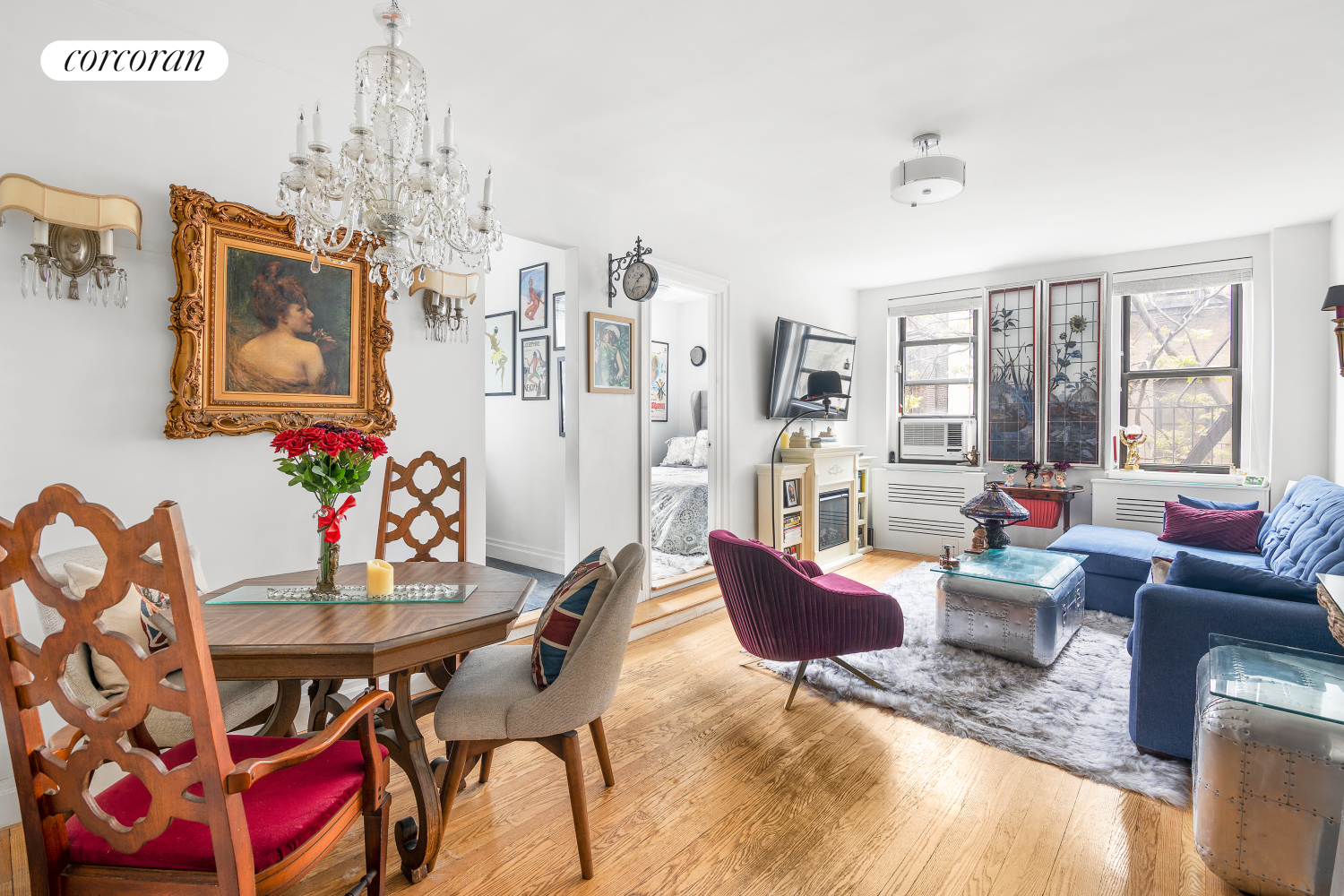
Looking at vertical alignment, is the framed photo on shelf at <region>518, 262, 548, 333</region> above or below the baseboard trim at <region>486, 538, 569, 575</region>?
above

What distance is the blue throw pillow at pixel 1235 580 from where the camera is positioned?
2168 millimetres

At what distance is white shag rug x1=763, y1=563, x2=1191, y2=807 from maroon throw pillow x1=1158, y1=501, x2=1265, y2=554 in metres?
0.90

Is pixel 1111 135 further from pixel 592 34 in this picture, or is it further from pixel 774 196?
pixel 592 34

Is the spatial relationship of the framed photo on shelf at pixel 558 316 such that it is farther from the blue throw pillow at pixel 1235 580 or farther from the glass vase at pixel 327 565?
the blue throw pillow at pixel 1235 580

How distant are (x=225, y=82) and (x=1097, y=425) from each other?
6.09 m

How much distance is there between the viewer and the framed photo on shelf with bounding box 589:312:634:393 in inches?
149

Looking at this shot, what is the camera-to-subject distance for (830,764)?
2.40 m

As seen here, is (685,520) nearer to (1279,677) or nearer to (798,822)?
(798,822)


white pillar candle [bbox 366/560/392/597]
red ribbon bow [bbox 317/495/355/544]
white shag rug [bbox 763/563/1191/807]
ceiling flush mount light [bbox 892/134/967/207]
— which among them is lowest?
white shag rug [bbox 763/563/1191/807]

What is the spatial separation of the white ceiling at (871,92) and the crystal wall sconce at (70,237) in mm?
732

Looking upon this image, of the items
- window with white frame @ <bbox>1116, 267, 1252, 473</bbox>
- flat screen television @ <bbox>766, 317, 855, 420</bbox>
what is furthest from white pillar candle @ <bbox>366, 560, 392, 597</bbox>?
window with white frame @ <bbox>1116, 267, 1252, 473</bbox>

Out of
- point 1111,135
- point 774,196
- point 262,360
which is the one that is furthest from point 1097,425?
point 262,360

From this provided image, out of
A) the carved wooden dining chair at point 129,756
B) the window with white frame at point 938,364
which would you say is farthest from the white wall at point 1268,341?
the carved wooden dining chair at point 129,756

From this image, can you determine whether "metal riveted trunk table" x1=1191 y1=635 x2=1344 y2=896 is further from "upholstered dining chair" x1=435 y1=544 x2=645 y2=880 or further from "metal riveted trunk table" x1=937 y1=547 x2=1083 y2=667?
"upholstered dining chair" x1=435 y1=544 x2=645 y2=880
